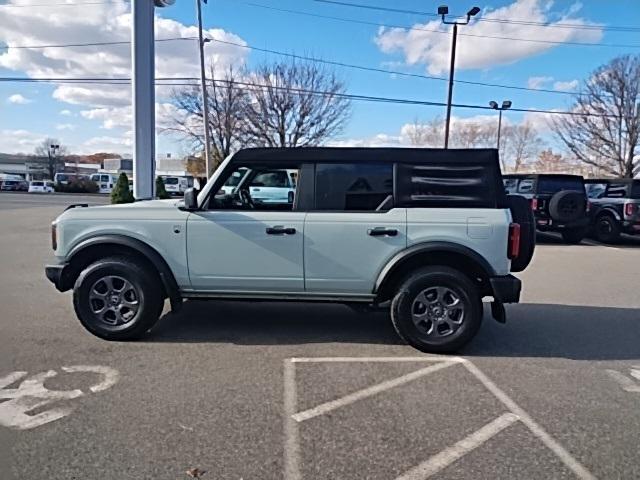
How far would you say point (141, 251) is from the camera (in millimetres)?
4562

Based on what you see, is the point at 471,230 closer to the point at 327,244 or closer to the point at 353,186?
the point at 353,186

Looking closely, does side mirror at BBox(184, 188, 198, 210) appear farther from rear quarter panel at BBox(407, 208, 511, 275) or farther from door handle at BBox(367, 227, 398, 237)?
rear quarter panel at BBox(407, 208, 511, 275)

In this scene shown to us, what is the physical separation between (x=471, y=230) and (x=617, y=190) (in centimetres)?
1220

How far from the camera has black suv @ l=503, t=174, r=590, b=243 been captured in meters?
12.2

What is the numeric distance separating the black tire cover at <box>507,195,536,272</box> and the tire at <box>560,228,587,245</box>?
9.55 m

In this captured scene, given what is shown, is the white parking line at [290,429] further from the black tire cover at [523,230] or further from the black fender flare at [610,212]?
the black fender flare at [610,212]

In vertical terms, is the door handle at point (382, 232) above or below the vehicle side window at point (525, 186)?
below

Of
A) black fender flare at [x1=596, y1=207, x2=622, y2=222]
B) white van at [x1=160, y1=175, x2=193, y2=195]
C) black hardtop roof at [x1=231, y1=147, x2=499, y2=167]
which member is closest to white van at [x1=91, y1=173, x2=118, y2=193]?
white van at [x1=160, y1=175, x2=193, y2=195]

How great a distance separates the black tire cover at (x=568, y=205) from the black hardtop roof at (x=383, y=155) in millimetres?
8907

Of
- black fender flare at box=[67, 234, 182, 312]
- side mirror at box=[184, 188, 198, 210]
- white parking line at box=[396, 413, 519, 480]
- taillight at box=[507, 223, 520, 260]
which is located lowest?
white parking line at box=[396, 413, 519, 480]

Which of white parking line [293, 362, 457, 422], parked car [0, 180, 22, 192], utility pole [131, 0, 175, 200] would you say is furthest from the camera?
parked car [0, 180, 22, 192]

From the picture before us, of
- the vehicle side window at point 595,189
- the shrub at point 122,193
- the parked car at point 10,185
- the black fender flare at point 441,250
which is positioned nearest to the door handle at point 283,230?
the black fender flare at point 441,250

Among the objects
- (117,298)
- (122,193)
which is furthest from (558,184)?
(122,193)

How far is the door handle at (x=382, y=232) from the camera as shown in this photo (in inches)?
173
